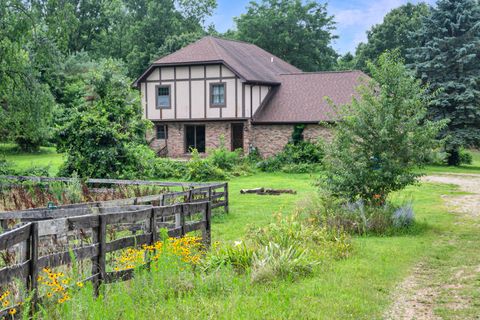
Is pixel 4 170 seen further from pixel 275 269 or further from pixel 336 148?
pixel 275 269

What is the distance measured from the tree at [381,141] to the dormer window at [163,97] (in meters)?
23.2

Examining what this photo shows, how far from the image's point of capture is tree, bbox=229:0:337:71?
57.0 m

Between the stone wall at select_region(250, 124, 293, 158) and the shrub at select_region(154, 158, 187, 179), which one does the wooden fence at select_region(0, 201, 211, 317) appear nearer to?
the shrub at select_region(154, 158, 187, 179)

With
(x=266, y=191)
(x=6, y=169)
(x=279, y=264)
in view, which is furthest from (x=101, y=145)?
(x=279, y=264)

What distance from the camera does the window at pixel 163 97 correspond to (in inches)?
1486

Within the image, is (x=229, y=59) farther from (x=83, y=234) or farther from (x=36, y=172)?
(x=83, y=234)

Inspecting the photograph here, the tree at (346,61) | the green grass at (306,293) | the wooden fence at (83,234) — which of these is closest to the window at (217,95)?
the green grass at (306,293)

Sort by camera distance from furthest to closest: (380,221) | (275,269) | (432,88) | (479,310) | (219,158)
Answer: (432,88) < (219,158) < (380,221) < (275,269) < (479,310)

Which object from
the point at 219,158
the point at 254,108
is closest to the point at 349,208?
the point at 219,158

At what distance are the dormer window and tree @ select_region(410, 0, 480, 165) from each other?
1505 cm

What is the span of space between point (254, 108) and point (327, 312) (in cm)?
2964

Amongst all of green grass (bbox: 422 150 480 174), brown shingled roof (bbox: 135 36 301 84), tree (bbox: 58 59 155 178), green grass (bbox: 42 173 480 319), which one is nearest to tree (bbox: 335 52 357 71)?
brown shingled roof (bbox: 135 36 301 84)

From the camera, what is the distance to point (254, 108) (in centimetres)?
3684

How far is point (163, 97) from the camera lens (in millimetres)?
37906
